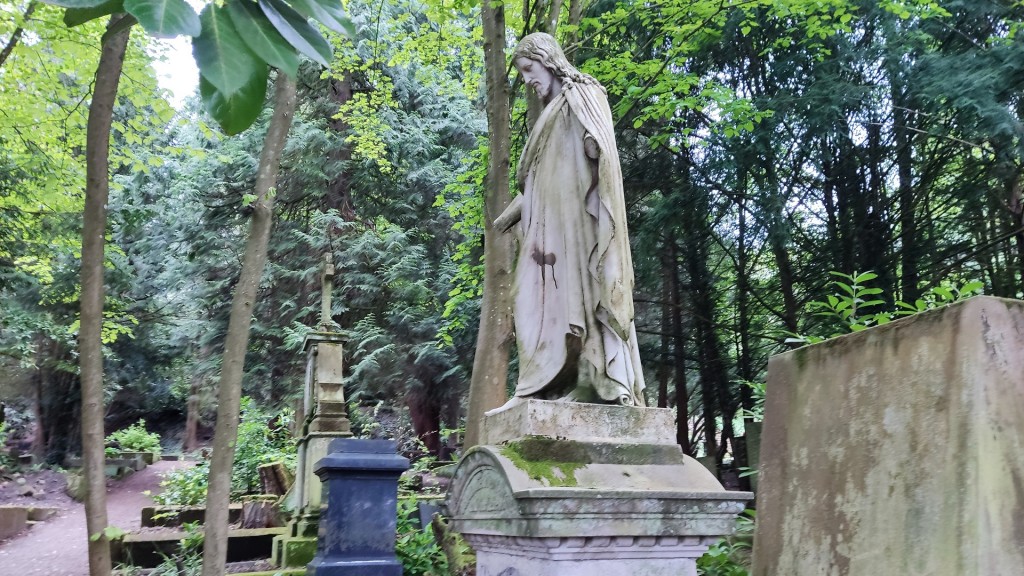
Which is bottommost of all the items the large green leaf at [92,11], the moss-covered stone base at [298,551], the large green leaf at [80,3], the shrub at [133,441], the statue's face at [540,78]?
the moss-covered stone base at [298,551]

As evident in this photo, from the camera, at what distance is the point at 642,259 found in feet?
34.6

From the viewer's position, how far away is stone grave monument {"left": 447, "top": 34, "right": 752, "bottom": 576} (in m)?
3.16

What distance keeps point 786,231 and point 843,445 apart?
24.7ft

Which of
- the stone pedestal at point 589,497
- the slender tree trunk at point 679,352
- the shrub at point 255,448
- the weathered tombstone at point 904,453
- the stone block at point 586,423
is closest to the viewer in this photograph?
the weathered tombstone at point 904,453

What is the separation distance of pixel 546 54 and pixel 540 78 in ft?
0.44

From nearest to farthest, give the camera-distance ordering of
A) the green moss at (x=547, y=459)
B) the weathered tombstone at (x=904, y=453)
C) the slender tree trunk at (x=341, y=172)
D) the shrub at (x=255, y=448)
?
the weathered tombstone at (x=904, y=453)
the green moss at (x=547, y=459)
the shrub at (x=255, y=448)
the slender tree trunk at (x=341, y=172)

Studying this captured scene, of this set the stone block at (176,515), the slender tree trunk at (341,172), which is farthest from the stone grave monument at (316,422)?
the slender tree trunk at (341,172)

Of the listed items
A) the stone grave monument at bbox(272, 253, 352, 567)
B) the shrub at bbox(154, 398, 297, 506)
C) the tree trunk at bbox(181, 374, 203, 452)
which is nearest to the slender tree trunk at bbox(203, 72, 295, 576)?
the stone grave monument at bbox(272, 253, 352, 567)

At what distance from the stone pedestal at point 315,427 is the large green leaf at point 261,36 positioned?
9179 millimetres

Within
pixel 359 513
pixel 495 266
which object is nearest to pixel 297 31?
pixel 359 513

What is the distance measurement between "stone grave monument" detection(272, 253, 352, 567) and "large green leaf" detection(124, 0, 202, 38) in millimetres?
9257

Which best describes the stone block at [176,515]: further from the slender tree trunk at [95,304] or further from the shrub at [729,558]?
the shrub at [729,558]

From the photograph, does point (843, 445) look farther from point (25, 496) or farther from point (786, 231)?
point (25, 496)

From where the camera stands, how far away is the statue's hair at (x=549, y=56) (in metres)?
4.12
